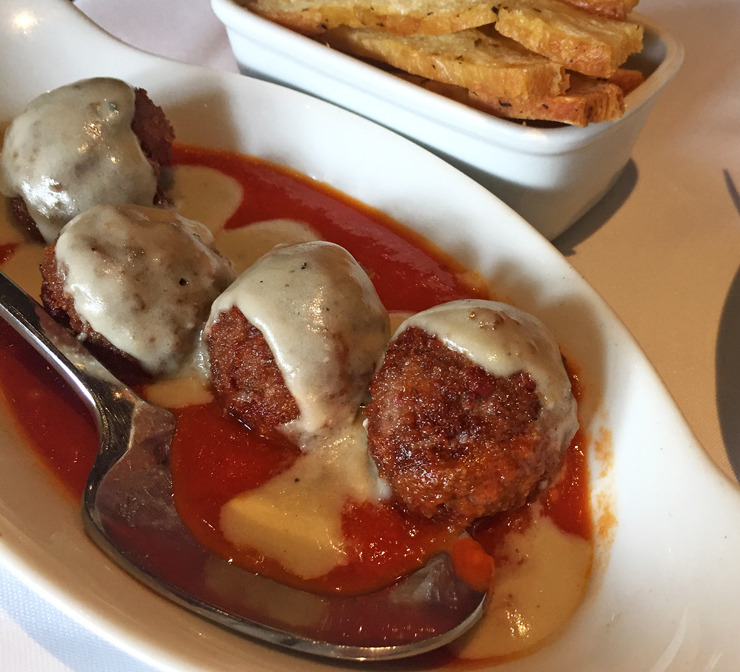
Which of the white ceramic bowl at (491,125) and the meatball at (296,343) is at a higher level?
the white ceramic bowl at (491,125)

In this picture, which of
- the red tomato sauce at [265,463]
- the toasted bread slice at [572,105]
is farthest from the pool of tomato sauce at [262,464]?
the toasted bread slice at [572,105]

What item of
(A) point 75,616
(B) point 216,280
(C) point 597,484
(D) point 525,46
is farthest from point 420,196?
(A) point 75,616

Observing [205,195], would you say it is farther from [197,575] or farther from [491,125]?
[197,575]

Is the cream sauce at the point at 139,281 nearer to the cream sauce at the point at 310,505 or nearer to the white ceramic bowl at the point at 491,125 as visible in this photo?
the cream sauce at the point at 310,505

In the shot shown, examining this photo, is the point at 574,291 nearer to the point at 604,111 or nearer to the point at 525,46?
the point at 604,111

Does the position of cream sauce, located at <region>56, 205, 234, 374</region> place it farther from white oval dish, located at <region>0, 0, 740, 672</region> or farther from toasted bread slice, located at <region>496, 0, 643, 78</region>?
toasted bread slice, located at <region>496, 0, 643, 78</region>

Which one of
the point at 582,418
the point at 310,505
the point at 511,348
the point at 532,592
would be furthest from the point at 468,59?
the point at 532,592
